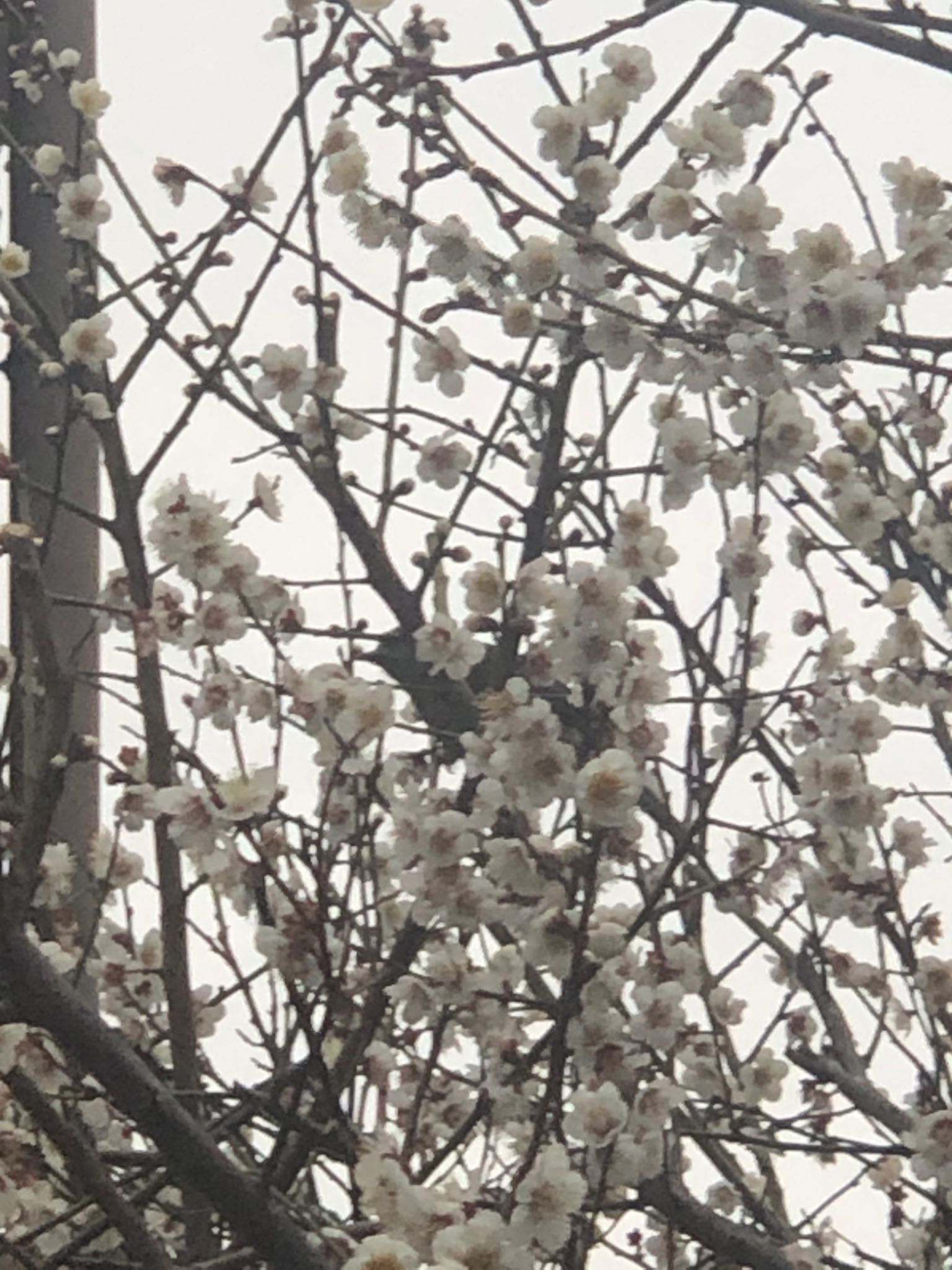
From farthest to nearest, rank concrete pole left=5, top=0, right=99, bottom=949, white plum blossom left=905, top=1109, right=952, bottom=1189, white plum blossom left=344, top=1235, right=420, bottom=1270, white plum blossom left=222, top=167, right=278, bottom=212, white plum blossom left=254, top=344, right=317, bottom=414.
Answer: concrete pole left=5, top=0, right=99, bottom=949 → white plum blossom left=222, top=167, right=278, bottom=212 → white plum blossom left=254, top=344, right=317, bottom=414 → white plum blossom left=905, top=1109, right=952, bottom=1189 → white plum blossom left=344, top=1235, right=420, bottom=1270

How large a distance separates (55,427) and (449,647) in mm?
531

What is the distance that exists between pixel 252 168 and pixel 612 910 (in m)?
0.64

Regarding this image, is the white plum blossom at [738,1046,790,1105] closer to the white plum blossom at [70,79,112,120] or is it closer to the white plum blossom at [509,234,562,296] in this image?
the white plum blossom at [509,234,562,296]

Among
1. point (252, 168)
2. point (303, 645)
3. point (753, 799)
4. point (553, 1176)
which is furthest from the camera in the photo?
point (753, 799)

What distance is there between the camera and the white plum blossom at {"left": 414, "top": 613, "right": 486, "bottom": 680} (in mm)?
1007

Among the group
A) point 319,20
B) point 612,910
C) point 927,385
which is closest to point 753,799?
point 927,385

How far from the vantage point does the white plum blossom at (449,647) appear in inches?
39.6

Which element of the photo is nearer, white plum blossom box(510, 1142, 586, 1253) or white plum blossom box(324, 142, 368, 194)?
white plum blossom box(510, 1142, 586, 1253)

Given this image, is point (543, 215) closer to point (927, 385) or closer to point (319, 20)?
point (319, 20)

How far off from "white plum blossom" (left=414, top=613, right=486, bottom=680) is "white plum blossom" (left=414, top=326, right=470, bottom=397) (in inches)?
8.5

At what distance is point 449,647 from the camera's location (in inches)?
39.7

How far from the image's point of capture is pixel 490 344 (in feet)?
5.57

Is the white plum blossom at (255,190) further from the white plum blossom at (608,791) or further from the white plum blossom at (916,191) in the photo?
the white plum blossom at (608,791)

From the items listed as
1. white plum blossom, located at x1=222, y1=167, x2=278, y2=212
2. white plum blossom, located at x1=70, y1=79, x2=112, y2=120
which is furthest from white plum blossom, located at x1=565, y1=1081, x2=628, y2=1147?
white plum blossom, located at x1=70, y1=79, x2=112, y2=120
